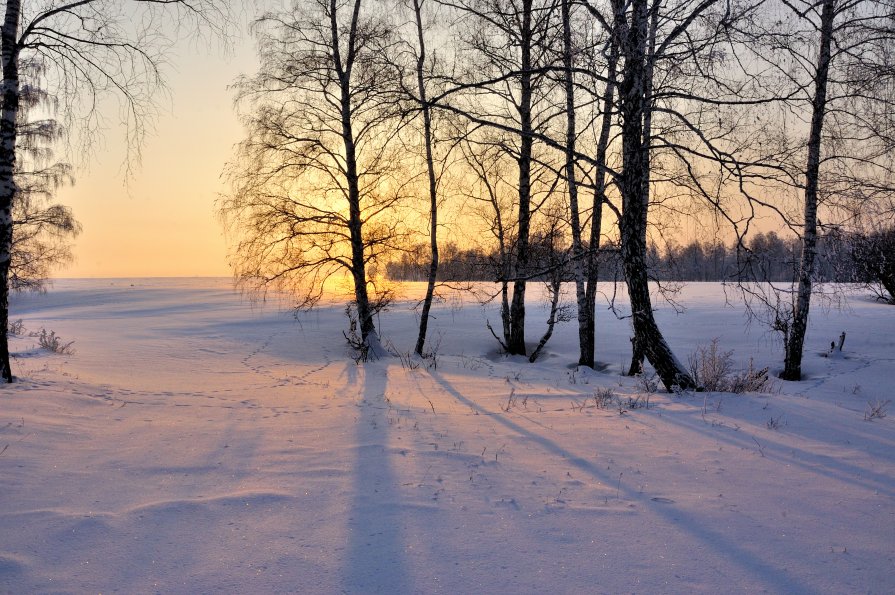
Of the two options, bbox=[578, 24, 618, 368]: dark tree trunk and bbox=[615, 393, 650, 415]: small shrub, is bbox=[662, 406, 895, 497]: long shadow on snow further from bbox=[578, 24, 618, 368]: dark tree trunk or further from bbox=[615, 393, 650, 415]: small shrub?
bbox=[578, 24, 618, 368]: dark tree trunk

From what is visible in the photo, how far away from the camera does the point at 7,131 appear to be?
6883 millimetres

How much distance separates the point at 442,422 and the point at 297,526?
265 cm

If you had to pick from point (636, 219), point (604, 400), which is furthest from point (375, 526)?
point (636, 219)

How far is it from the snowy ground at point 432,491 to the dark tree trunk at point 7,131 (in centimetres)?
87

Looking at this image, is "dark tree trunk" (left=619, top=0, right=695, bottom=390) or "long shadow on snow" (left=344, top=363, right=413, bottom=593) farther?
"dark tree trunk" (left=619, top=0, right=695, bottom=390)

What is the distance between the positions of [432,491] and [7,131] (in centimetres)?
755

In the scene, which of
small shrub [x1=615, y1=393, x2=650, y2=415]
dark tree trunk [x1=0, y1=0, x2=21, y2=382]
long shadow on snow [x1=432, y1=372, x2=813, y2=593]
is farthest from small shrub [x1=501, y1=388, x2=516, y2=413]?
dark tree trunk [x1=0, y1=0, x2=21, y2=382]

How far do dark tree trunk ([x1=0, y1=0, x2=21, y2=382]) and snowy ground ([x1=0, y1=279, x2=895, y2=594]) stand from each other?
2.85 feet

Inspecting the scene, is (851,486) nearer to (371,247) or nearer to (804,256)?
(804,256)

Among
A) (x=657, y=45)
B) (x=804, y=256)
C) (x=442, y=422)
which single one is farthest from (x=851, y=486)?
(x=804, y=256)

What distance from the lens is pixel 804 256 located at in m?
10.1

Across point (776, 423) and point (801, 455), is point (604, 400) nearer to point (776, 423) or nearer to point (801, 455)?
point (776, 423)

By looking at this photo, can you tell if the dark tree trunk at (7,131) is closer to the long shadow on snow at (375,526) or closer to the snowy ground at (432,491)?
the snowy ground at (432,491)

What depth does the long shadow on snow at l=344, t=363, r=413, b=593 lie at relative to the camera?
2449mm
